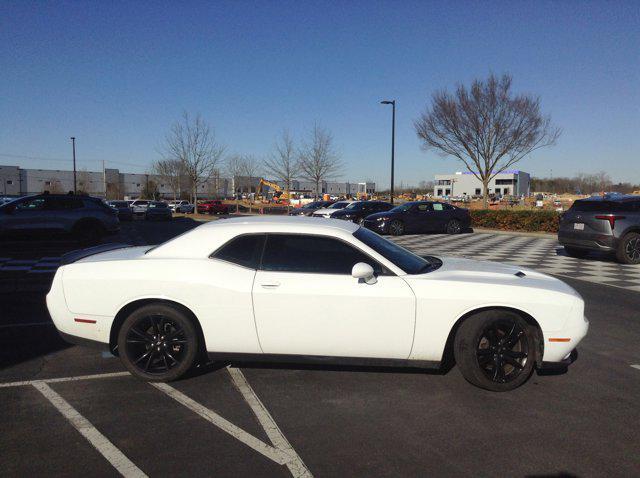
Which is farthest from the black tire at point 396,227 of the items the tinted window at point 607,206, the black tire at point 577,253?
the tinted window at point 607,206

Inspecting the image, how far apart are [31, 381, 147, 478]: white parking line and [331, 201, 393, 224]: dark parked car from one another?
19746 millimetres

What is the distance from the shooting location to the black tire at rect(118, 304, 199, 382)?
13.4 feet

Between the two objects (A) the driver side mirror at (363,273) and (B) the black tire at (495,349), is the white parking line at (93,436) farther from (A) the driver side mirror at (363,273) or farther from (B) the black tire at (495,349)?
(B) the black tire at (495,349)

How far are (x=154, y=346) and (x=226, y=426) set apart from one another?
1.15 m

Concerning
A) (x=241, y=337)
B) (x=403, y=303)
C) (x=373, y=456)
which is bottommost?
(x=373, y=456)

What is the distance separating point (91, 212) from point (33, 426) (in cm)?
1246

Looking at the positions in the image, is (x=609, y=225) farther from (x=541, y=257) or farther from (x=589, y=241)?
(x=541, y=257)

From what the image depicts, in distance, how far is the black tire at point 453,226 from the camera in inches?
864

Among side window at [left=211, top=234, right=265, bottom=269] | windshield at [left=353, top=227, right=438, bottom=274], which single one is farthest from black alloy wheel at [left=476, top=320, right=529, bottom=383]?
side window at [left=211, top=234, right=265, bottom=269]

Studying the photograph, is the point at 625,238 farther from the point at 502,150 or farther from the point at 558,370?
the point at 502,150

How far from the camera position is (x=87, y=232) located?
47.6 ft

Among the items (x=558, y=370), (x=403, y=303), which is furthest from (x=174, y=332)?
(x=558, y=370)

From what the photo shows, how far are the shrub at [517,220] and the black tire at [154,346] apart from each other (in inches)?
816

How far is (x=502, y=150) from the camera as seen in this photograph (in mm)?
29109
